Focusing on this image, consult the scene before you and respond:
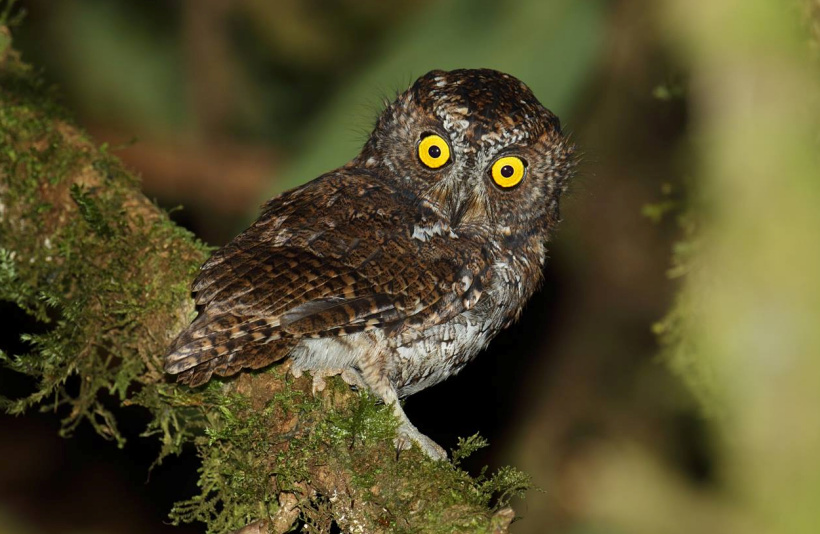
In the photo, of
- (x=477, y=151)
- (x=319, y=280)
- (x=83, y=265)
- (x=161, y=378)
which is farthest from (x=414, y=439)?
(x=83, y=265)

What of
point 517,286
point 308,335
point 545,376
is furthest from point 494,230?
point 545,376

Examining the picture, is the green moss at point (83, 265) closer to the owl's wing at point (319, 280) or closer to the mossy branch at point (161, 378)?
the mossy branch at point (161, 378)

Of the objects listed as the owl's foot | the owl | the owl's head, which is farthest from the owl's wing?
the owl's foot

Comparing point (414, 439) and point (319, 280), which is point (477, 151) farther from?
point (414, 439)

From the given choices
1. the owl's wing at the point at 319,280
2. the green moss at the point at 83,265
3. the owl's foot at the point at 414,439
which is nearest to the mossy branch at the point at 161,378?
the green moss at the point at 83,265

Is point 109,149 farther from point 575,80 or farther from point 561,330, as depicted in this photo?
point 561,330

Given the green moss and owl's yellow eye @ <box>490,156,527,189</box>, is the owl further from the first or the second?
the green moss
